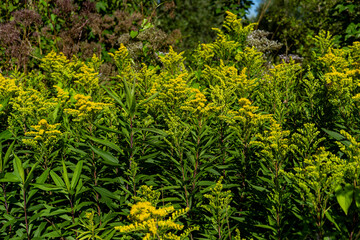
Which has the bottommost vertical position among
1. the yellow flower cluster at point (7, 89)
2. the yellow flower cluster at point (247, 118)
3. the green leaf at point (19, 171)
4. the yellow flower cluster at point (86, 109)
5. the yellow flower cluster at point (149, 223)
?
the yellow flower cluster at point (7, 89)

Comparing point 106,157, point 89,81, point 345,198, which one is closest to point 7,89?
point 89,81

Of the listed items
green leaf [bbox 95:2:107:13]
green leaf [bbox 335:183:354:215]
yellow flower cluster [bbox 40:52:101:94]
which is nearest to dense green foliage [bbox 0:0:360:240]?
green leaf [bbox 335:183:354:215]

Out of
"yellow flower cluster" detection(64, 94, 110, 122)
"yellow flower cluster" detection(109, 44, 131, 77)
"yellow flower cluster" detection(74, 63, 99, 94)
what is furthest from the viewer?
"yellow flower cluster" detection(109, 44, 131, 77)

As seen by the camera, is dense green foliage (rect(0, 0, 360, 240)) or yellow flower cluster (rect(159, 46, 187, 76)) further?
yellow flower cluster (rect(159, 46, 187, 76))

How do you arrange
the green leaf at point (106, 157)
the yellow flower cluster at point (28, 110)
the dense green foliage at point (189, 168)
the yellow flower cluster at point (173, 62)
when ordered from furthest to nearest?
the yellow flower cluster at point (173, 62) < the yellow flower cluster at point (28, 110) < the green leaf at point (106, 157) < the dense green foliage at point (189, 168)

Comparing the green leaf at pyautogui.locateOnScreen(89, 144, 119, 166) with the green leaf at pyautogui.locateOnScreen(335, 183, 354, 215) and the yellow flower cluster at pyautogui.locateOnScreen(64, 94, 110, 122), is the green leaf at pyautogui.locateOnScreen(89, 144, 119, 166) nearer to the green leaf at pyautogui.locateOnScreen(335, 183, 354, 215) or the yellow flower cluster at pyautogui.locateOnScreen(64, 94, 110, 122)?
the yellow flower cluster at pyautogui.locateOnScreen(64, 94, 110, 122)

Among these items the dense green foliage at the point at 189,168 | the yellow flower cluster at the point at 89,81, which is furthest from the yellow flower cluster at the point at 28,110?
the yellow flower cluster at the point at 89,81

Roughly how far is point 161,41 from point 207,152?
3.79 m

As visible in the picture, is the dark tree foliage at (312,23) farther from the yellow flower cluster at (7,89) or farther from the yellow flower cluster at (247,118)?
the yellow flower cluster at (7,89)

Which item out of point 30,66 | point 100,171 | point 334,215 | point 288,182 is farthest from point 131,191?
point 30,66

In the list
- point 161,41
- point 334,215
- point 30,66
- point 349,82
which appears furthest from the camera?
point 30,66

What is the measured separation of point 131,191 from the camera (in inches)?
96.7

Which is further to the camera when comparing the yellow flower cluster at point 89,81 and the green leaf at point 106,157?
the yellow flower cluster at point 89,81

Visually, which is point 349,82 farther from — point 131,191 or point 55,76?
point 55,76
